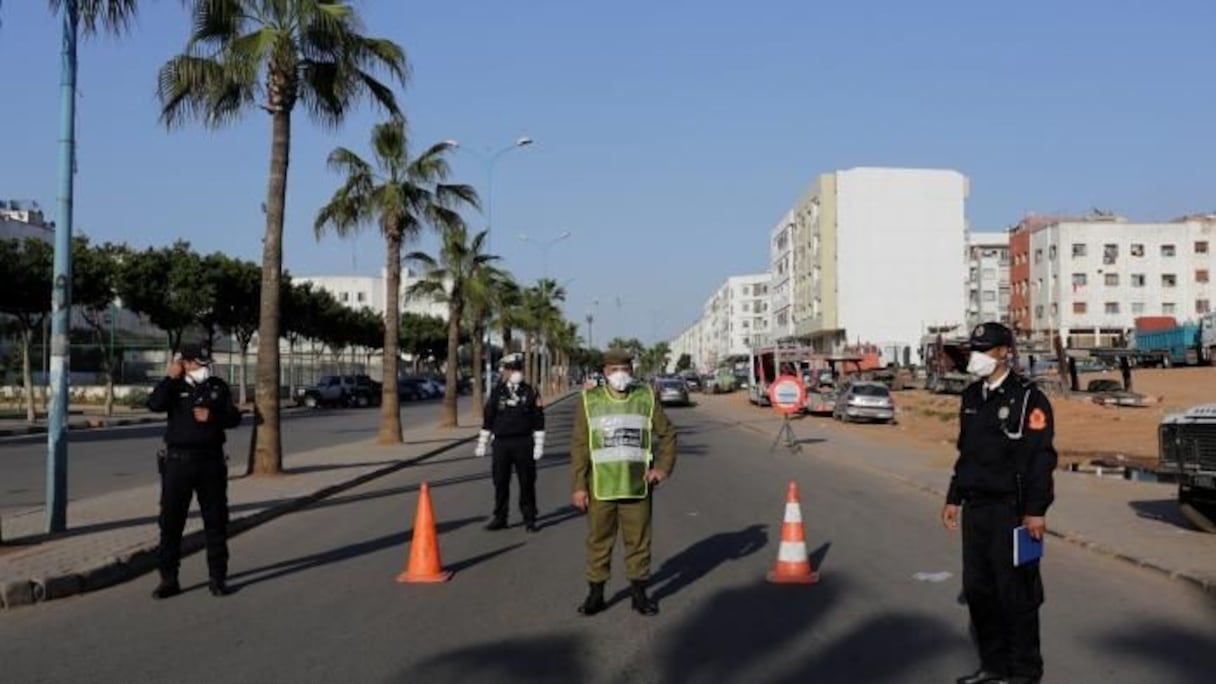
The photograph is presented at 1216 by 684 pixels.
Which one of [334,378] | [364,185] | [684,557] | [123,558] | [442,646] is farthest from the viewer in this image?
[334,378]

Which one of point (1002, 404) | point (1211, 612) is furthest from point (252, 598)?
point (1211, 612)

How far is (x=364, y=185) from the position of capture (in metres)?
26.6

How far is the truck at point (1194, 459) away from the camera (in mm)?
11320

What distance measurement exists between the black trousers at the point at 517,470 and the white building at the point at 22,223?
59.4 m

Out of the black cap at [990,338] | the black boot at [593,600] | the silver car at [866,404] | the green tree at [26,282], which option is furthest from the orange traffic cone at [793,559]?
the green tree at [26,282]

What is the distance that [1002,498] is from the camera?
5898mm

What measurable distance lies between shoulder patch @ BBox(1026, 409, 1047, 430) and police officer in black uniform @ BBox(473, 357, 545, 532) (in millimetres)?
7523

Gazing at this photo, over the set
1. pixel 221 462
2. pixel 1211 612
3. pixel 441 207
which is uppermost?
pixel 441 207

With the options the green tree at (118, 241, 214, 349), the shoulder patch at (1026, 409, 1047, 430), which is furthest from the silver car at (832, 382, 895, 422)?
the shoulder patch at (1026, 409, 1047, 430)

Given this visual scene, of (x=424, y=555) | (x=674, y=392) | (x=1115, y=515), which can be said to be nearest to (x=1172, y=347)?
(x=674, y=392)

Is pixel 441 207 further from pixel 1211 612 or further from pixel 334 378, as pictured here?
pixel 334 378

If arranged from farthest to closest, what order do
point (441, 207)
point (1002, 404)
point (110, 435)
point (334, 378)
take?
point (334, 378)
point (110, 435)
point (441, 207)
point (1002, 404)

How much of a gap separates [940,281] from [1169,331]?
38.8 m

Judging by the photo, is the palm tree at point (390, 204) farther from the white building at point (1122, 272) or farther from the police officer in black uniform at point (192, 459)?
the white building at point (1122, 272)
